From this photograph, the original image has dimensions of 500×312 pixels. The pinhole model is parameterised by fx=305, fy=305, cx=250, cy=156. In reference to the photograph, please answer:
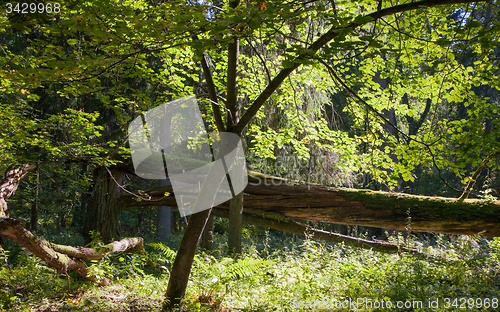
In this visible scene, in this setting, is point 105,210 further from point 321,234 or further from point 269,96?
point 269,96

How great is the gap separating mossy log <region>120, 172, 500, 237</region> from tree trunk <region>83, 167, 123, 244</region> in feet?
6.83

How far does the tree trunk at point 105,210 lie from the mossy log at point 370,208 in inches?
82.0

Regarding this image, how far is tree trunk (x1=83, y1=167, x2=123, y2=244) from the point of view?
290 inches

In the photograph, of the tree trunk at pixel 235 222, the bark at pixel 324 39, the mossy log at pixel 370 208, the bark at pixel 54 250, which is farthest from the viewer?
the tree trunk at pixel 235 222

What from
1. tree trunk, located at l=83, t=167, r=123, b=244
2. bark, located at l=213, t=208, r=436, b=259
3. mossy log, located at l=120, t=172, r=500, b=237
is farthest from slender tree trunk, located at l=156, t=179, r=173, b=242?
mossy log, located at l=120, t=172, r=500, b=237

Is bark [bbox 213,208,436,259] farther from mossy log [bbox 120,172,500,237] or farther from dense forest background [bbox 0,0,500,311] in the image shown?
mossy log [bbox 120,172,500,237]

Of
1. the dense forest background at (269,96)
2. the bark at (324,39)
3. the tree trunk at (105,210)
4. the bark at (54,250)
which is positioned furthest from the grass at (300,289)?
the tree trunk at (105,210)

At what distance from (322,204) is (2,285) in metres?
5.29

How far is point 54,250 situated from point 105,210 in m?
3.30

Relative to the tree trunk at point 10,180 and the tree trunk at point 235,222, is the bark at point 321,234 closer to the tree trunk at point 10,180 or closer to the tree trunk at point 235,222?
the tree trunk at point 235,222

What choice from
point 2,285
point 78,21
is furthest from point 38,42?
point 2,285

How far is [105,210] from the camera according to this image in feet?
24.3

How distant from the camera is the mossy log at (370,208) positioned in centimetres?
495

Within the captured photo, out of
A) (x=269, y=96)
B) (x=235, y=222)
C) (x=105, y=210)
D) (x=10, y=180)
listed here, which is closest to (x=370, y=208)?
(x=235, y=222)
